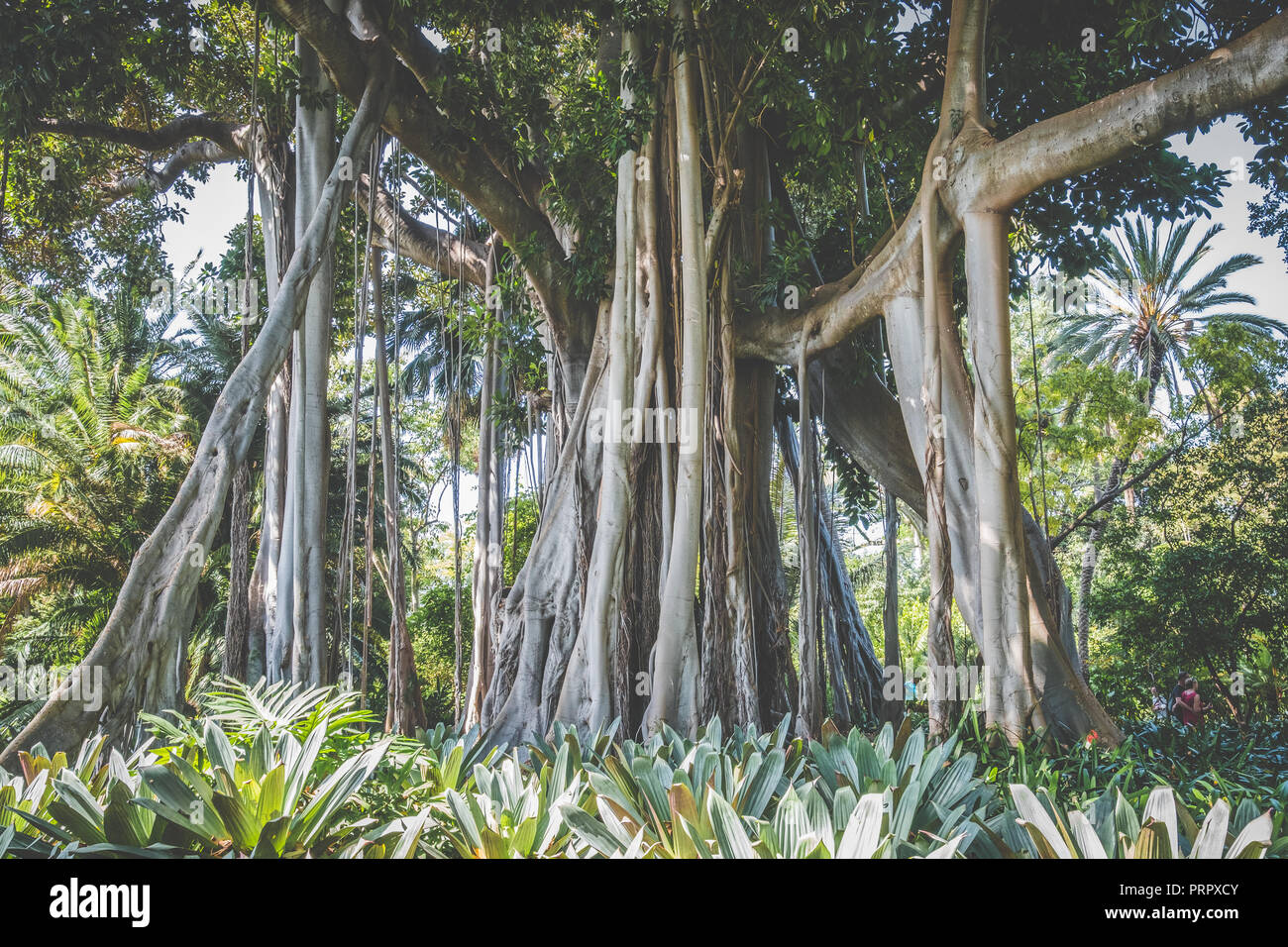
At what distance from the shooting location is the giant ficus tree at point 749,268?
352 cm

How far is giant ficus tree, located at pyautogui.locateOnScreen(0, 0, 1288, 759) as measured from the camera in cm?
352

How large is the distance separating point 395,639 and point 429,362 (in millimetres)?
9375

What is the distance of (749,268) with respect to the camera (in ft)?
17.6

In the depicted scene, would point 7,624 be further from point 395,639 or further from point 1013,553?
point 1013,553

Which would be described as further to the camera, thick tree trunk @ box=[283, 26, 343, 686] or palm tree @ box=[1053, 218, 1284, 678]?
palm tree @ box=[1053, 218, 1284, 678]

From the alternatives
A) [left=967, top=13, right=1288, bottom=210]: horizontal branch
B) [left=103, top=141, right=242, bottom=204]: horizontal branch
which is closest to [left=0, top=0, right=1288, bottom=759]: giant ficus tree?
[left=967, top=13, right=1288, bottom=210]: horizontal branch

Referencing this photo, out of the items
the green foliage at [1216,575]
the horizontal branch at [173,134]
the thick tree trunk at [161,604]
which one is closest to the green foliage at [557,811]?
the thick tree trunk at [161,604]

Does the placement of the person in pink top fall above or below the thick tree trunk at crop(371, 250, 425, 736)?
below

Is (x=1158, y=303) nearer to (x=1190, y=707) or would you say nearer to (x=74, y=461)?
(x=1190, y=707)

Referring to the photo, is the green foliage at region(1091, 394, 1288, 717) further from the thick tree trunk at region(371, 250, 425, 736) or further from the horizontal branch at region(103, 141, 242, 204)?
the horizontal branch at region(103, 141, 242, 204)

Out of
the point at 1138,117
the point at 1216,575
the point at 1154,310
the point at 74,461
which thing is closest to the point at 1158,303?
the point at 1154,310

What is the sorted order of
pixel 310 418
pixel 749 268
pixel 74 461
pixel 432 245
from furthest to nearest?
pixel 74 461
pixel 432 245
pixel 749 268
pixel 310 418

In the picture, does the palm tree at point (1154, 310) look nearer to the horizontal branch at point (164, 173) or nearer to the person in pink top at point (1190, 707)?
the person in pink top at point (1190, 707)

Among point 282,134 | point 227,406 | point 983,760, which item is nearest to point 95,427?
point 282,134
